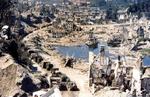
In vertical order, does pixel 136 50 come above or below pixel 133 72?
below

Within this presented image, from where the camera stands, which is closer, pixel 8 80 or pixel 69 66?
pixel 8 80

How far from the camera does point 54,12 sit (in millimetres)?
97812

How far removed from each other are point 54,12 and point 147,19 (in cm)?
1753

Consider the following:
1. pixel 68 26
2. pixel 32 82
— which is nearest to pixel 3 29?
pixel 32 82

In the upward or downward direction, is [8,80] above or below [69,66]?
above

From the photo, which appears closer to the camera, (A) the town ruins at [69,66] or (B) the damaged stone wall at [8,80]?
(B) the damaged stone wall at [8,80]

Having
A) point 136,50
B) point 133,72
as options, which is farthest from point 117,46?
point 133,72

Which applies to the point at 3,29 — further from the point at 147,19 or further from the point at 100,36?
the point at 147,19

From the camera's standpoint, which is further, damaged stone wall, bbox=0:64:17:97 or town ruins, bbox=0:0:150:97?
town ruins, bbox=0:0:150:97

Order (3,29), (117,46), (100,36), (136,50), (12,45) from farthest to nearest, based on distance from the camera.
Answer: (100,36) → (117,46) → (136,50) → (3,29) → (12,45)

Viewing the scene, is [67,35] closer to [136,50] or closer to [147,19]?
[136,50]

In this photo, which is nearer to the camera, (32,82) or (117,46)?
(32,82)

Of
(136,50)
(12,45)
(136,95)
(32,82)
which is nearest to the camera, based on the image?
(136,95)

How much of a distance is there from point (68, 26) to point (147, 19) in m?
27.5
